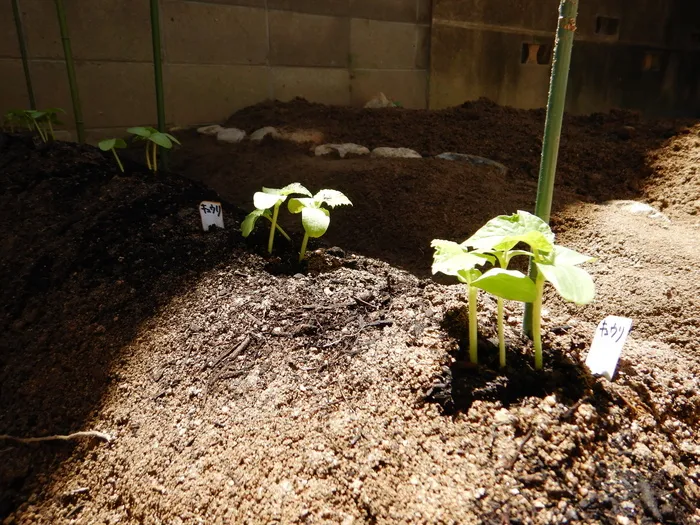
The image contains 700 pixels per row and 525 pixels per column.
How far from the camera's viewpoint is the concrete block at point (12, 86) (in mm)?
2664

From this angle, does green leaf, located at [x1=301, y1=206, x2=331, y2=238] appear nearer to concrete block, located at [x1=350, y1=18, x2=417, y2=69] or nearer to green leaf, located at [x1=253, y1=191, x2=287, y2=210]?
green leaf, located at [x1=253, y1=191, x2=287, y2=210]

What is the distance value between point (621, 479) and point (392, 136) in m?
2.58

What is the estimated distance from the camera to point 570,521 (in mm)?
723

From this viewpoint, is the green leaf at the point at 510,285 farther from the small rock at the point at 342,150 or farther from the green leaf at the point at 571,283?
the small rock at the point at 342,150

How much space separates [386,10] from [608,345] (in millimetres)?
3937

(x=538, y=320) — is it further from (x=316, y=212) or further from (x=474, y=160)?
(x=474, y=160)

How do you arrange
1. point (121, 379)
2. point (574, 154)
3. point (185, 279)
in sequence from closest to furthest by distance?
point (121, 379), point (185, 279), point (574, 154)

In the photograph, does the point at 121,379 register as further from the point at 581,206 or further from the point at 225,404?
the point at 581,206

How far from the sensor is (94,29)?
2885 millimetres

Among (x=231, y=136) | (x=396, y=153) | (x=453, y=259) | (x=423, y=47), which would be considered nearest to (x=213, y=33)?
(x=231, y=136)

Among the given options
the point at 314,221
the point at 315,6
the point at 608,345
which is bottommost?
the point at 608,345

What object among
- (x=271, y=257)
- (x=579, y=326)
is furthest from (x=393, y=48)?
(x=579, y=326)

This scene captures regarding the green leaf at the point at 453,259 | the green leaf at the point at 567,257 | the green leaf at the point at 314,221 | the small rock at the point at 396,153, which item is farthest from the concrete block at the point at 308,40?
the green leaf at the point at 567,257

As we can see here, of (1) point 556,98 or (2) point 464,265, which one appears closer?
(2) point 464,265
